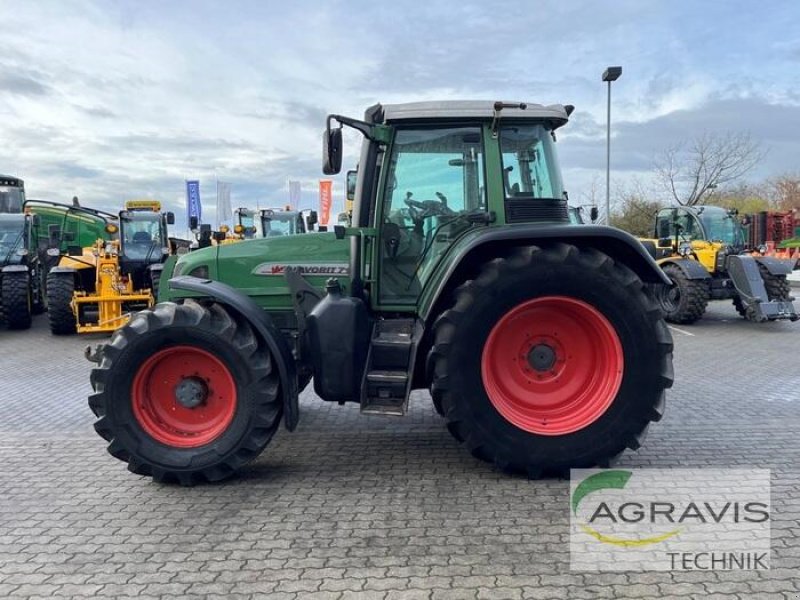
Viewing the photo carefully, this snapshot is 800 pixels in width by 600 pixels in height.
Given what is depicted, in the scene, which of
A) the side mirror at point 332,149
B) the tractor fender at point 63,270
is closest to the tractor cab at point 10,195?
the tractor fender at point 63,270

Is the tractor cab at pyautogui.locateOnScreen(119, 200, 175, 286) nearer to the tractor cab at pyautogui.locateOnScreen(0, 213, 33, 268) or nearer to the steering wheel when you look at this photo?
the tractor cab at pyautogui.locateOnScreen(0, 213, 33, 268)

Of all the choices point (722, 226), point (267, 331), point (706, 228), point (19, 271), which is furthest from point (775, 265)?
point (19, 271)

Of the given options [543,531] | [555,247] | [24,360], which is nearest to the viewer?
[543,531]

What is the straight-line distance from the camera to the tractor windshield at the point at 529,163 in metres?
4.40

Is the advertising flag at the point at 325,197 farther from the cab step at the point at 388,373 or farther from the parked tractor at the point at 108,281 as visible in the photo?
the cab step at the point at 388,373

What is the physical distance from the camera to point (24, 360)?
358 inches

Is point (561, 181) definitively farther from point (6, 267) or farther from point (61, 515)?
point (6, 267)

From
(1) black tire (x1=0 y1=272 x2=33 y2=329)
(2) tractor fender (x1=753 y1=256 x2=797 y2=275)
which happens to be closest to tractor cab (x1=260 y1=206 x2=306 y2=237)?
→ (1) black tire (x1=0 y1=272 x2=33 y2=329)

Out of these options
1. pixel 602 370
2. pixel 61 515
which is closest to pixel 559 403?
pixel 602 370

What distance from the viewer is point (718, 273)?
39.4 ft

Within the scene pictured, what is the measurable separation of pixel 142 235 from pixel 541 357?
10700 mm

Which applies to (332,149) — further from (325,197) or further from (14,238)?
(325,197)

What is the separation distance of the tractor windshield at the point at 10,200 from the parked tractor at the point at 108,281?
1041 centimetres

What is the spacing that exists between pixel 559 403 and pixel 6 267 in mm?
11324
